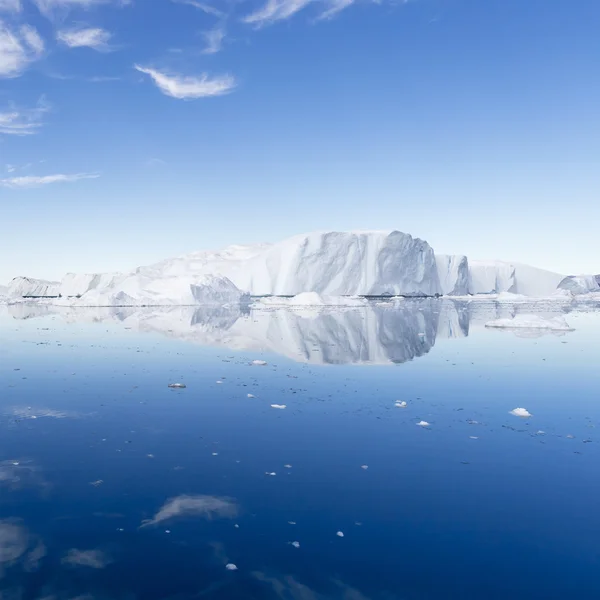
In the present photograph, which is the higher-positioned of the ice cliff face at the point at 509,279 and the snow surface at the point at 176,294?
the ice cliff face at the point at 509,279

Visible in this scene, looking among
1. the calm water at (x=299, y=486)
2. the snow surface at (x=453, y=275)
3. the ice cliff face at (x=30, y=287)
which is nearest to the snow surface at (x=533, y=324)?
the calm water at (x=299, y=486)

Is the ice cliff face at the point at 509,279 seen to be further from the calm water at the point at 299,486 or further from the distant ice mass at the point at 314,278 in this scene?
the calm water at the point at 299,486

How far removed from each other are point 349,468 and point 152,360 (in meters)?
8.44

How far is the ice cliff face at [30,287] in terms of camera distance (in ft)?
323

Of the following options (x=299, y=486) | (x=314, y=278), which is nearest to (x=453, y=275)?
(x=314, y=278)

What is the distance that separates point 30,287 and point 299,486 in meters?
108

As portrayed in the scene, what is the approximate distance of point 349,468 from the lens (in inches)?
208

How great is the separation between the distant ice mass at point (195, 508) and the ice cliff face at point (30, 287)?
107032 millimetres

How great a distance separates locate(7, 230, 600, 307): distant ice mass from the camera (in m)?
44.7

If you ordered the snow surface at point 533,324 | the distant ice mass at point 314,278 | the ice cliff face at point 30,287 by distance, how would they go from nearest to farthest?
the snow surface at point 533,324
the distant ice mass at point 314,278
the ice cliff face at point 30,287

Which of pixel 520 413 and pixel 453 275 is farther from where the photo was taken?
pixel 453 275

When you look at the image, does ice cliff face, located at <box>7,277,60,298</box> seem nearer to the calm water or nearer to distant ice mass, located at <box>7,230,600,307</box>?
distant ice mass, located at <box>7,230,600,307</box>

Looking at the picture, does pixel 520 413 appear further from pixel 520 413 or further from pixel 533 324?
pixel 533 324

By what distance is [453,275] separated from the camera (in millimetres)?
79125
